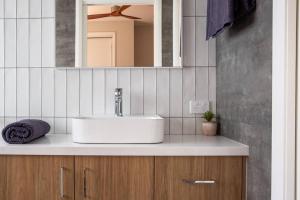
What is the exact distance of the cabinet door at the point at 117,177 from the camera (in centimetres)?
139

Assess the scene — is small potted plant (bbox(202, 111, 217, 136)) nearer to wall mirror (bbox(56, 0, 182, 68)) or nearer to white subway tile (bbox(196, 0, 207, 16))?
wall mirror (bbox(56, 0, 182, 68))

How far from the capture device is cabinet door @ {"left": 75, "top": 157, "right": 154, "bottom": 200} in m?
1.39

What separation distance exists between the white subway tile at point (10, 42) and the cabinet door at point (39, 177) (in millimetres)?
796

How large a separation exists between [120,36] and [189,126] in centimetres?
77

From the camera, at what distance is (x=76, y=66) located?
1.90 m

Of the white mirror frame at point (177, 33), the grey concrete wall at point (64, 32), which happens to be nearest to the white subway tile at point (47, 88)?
the grey concrete wall at point (64, 32)

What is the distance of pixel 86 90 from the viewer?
193cm

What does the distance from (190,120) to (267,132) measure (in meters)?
0.77

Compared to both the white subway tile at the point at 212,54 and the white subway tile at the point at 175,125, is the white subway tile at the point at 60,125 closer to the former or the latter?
the white subway tile at the point at 175,125

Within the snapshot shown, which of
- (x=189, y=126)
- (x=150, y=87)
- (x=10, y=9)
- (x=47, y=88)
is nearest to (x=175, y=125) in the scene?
(x=189, y=126)

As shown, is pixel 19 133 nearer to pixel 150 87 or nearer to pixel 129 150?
pixel 129 150

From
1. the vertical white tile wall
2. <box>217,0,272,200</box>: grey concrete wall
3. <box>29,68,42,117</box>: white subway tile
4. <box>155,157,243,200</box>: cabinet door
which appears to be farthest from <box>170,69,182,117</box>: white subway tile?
<box>29,68,42,117</box>: white subway tile

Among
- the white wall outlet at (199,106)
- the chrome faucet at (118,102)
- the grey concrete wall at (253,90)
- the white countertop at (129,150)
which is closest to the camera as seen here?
the grey concrete wall at (253,90)

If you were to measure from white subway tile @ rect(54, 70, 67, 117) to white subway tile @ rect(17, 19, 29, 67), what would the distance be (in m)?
0.24
